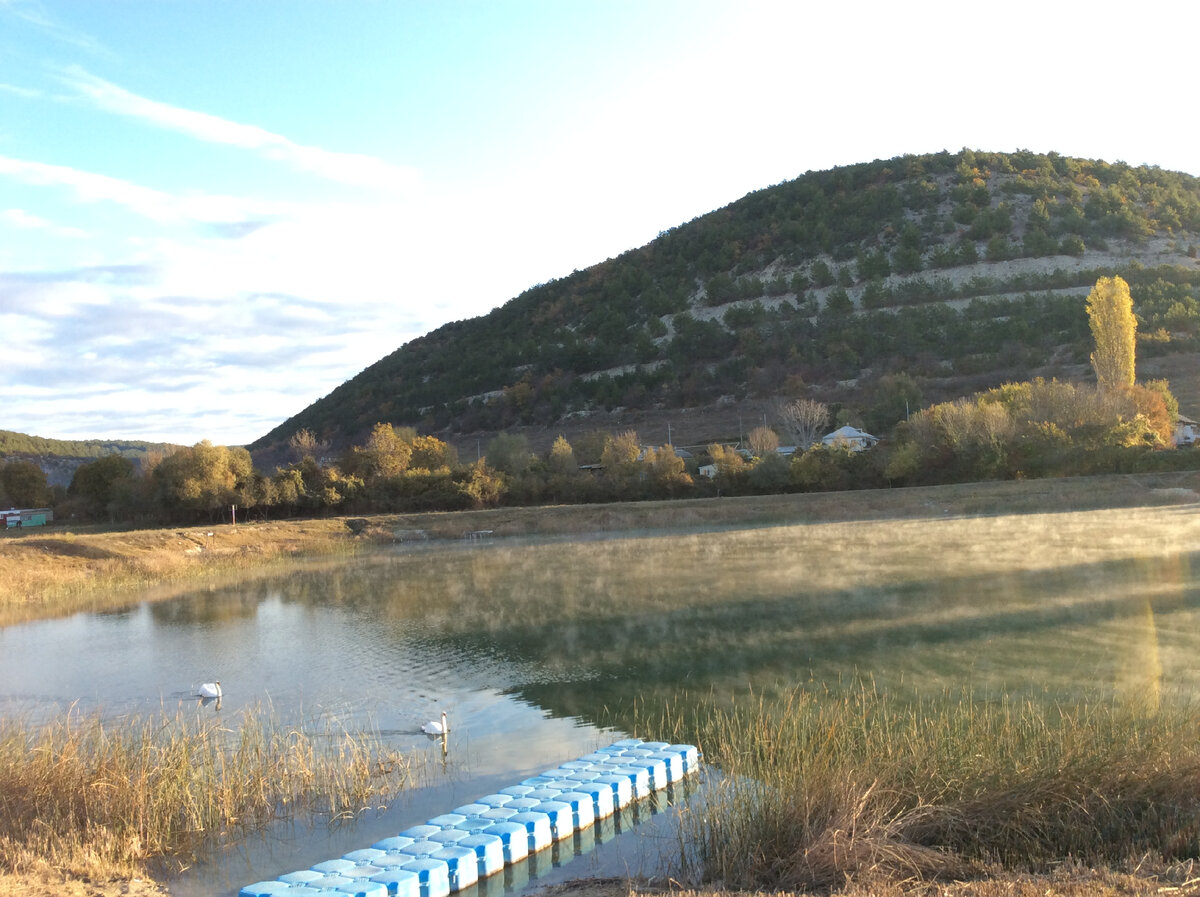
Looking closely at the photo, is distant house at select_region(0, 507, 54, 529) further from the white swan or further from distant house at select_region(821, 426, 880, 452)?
the white swan

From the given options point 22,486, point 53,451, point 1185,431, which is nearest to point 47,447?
point 53,451

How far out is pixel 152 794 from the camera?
9633mm

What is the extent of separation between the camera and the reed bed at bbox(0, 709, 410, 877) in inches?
342

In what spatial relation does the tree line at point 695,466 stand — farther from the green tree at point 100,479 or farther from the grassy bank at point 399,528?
the grassy bank at point 399,528

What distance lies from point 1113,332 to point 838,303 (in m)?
43.3

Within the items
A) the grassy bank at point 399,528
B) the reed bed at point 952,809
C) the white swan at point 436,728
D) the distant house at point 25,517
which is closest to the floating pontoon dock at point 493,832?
the reed bed at point 952,809

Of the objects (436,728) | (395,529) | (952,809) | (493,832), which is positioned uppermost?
(395,529)

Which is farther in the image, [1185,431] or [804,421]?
[804,421]

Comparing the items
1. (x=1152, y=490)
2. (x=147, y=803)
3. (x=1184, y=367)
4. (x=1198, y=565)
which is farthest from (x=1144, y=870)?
(x=1184, y=367)

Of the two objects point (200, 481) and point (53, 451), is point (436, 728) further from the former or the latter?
point (53, 451)

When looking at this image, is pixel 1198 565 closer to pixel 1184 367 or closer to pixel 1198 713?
pixel 1198 713

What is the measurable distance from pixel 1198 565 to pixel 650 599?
542 inches

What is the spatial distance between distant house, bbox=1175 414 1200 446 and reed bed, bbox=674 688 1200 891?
57.0 meters

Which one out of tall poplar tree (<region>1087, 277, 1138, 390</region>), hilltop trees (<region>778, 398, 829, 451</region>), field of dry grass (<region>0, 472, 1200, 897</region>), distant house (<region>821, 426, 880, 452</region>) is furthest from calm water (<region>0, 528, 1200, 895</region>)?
hilltop trees (<region>778, 398, 829, 451</region>)
